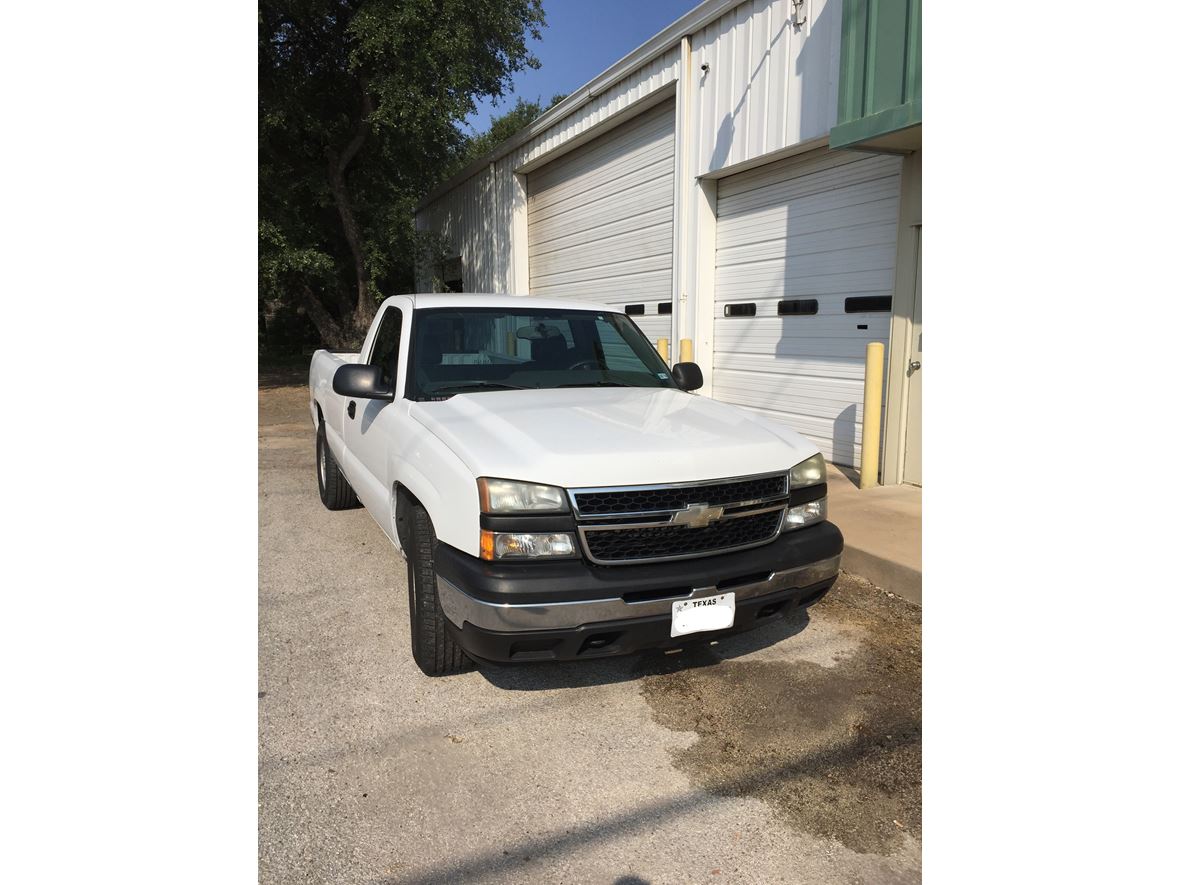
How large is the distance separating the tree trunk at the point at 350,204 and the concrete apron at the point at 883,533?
12562 millimetres

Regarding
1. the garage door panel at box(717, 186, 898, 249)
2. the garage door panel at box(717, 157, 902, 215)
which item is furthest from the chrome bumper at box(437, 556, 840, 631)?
the garage door panel at box(717, 157, 902, 215)

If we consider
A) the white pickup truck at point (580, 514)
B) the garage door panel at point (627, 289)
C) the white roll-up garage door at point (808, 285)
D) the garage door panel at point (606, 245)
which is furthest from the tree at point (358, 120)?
the white pickup truck at point (580, 514)

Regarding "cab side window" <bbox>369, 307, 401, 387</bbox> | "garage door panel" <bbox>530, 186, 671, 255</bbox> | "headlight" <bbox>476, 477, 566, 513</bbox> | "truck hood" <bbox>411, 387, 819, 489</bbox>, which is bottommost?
"headlight" <bbox>476, 477, 566, 513</bbox>

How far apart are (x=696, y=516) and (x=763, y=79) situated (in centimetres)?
635

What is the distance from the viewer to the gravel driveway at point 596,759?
2.33 meters

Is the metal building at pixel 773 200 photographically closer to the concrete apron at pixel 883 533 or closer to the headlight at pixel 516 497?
the concrete apron at pixel 883 533

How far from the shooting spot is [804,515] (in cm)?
331

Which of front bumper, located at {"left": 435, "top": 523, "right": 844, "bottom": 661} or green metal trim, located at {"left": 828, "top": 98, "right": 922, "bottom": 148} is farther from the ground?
green metal trim, located at {"left": 828, "top": 98, "right": 922, "bottom": 148}

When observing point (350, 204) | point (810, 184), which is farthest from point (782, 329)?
point (350, 204)

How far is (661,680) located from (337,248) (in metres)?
17.2

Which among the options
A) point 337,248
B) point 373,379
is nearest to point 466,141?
point 337,248

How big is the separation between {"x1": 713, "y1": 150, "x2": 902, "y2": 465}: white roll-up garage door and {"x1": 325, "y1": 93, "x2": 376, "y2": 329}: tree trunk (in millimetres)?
9868

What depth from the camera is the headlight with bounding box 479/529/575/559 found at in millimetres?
2770

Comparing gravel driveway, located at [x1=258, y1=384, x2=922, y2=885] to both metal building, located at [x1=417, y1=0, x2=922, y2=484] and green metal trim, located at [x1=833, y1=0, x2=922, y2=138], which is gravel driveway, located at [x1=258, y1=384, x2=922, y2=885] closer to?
metal building, located at [x1=417, y1=0, x2=922, y2=484]
